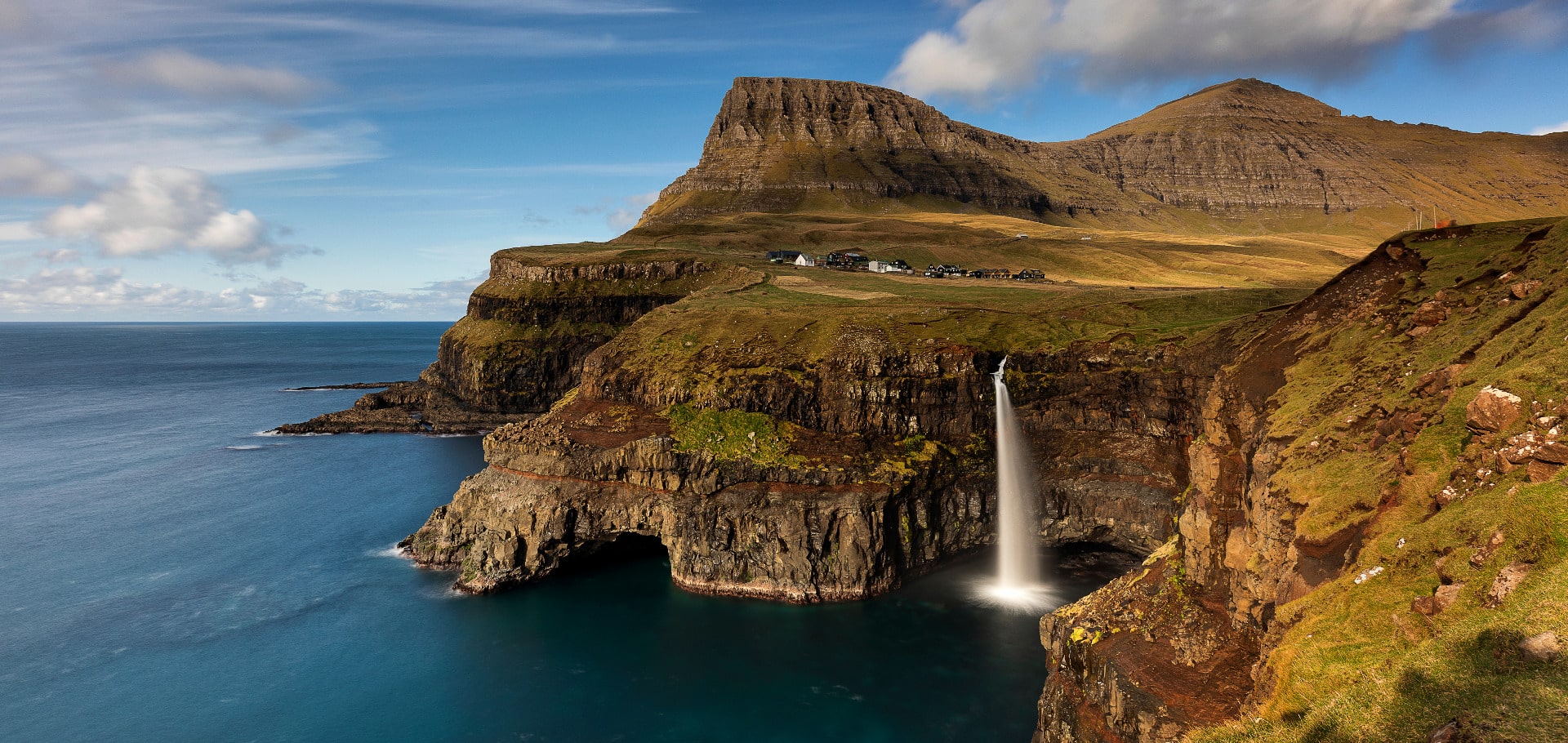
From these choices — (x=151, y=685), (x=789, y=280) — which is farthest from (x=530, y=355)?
(x=151, y=685)

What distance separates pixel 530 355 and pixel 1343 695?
389 ft

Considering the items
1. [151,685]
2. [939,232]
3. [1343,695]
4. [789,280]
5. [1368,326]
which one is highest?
[939,232]

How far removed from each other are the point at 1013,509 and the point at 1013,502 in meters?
0.58

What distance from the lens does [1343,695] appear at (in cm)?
1811

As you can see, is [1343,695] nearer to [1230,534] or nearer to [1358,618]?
[1358,618]

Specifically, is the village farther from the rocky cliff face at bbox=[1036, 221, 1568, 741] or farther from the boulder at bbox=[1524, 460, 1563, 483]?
the boulder at bbox=[1524, 460, 1563, 483]

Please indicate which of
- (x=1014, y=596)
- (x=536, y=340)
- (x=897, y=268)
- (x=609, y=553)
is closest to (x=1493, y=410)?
(x=1014, y=596)

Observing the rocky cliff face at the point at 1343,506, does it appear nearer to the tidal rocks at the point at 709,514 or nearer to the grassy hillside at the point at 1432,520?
the grassy hillside at the point at 1432,520

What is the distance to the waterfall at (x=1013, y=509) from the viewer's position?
5753 cm

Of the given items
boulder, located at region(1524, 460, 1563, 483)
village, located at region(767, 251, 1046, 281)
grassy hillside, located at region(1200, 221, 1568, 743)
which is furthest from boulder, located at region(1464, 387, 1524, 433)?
village, located at region(767, 251, 1046, 281)

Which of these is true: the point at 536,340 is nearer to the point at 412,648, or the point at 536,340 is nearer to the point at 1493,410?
the point at 412,648

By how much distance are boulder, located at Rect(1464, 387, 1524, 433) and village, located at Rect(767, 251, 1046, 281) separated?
90.8m

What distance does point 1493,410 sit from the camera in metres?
22.1

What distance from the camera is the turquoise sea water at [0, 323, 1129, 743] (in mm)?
41938
